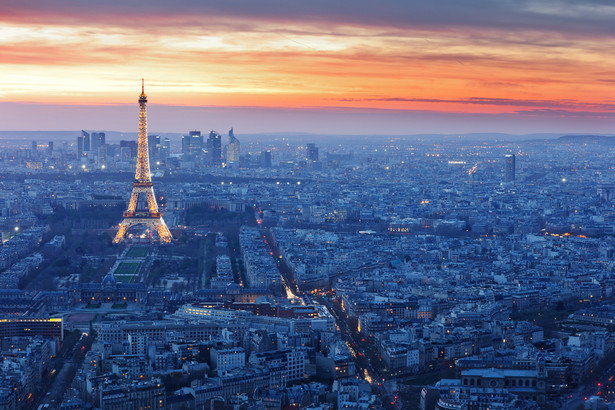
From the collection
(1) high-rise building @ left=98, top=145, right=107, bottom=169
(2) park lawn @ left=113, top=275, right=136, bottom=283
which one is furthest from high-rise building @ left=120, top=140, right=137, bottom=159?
(2) park lawn @ left=113, top=275, right=136, bottom=283

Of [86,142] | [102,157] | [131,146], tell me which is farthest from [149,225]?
[86,142]

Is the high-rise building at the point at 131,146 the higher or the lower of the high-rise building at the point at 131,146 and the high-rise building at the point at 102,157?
the higher

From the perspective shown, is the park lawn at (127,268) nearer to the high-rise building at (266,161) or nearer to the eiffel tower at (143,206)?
the eiffel tower at (143,206)

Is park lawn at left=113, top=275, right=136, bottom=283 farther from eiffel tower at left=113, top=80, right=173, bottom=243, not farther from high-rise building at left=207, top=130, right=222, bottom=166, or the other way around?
high-rise building at left=207, top=130, right=222, bottom=166

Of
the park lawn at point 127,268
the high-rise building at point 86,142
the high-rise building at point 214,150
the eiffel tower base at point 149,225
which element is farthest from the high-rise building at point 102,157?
the park lawn at point 127,268

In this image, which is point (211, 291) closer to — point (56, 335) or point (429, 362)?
point (56, 335)

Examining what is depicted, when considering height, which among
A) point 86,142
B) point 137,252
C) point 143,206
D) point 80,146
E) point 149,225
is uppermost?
point 86,142

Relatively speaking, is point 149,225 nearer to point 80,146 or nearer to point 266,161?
point 266,161
